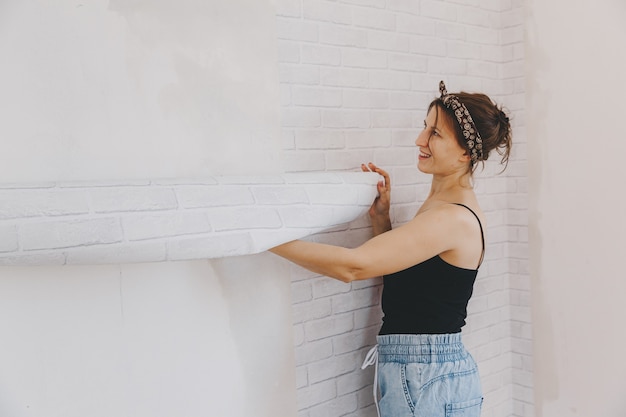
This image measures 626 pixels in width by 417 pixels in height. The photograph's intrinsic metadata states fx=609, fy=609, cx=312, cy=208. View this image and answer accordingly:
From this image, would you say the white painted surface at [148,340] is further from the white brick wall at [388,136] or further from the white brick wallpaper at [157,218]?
the white brick wallpaper at [157,218]

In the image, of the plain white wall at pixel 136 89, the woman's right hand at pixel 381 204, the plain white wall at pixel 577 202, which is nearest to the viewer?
the plain white wall at pixel 136 89

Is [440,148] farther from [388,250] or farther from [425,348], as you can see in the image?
[425,348]

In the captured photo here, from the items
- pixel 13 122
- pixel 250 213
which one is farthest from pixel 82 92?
pixel 250 213

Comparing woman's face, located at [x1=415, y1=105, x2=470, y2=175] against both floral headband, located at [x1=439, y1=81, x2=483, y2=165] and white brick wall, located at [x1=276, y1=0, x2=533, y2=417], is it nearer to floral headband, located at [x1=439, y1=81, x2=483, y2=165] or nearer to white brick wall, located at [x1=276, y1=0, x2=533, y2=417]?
floral headband, located at [x1=439, y1=81, x2=483, y2=165]

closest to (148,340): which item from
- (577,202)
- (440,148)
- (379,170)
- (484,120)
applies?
(379,170)

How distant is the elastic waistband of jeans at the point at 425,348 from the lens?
2.12 metres

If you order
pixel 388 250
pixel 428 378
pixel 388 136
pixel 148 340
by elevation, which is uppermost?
pixel 388 136

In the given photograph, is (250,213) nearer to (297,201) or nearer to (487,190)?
(297,201)

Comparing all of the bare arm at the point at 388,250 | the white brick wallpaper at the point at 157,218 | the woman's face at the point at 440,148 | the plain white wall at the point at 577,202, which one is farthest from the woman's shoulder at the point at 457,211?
the plain white wall at the point at 577,202

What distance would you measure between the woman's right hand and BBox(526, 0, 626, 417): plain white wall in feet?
3.22

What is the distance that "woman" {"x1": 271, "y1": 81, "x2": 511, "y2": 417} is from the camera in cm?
205

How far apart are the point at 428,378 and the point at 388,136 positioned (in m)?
0.99

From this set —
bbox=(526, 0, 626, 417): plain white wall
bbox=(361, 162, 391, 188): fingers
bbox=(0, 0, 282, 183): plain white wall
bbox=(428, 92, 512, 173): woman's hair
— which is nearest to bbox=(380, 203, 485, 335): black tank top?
bbox=(428, 92, 512, 173): woman's hair

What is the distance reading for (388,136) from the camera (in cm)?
253
